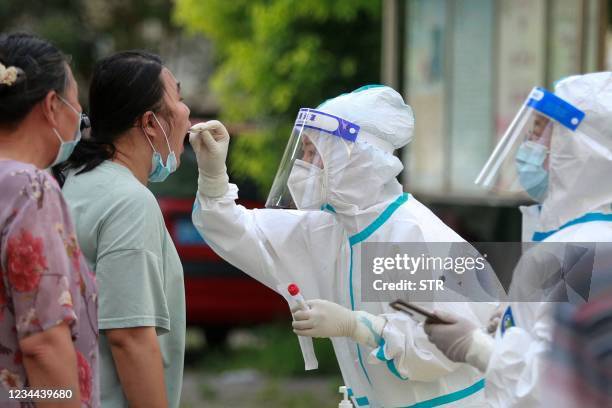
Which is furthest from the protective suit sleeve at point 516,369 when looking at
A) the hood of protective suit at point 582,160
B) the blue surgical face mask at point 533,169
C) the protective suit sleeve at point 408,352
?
the blue surgical face mask at point 533,169

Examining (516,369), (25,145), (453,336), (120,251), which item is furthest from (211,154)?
(516,369)

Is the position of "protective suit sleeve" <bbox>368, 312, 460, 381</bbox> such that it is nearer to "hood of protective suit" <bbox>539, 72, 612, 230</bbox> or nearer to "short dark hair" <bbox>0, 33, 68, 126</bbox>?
"hood of protective suit" <bbox>539, 72, 612, 230</bbox>

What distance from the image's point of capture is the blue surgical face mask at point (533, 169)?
3.71 m

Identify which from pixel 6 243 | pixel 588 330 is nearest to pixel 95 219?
pixel 6 243

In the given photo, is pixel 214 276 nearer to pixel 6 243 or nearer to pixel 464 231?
pixel 464 231

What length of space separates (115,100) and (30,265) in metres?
0.84

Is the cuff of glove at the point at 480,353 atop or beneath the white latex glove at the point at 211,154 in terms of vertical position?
beneath

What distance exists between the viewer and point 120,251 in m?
2.79

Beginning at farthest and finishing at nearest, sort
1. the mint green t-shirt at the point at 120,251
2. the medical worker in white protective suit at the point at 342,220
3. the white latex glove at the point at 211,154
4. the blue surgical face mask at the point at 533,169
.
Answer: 1. the blue surgical face mask at the point at 533,169
2. the white latex glove at the point at 211,154
3. the medical worker in white protective suit at the point at 342,220
4. the mint green t-shirt at the point at 120,251

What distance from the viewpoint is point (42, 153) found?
8.20 ft

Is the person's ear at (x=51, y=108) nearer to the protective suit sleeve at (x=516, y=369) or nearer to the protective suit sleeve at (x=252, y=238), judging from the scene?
the protective suit sleeve at (x=252, y=238)

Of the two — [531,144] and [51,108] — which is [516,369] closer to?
[51,108]

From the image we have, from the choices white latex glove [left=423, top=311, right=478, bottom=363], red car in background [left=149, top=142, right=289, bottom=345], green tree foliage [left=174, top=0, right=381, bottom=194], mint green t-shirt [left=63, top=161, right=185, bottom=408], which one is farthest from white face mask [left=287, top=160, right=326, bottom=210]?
red car in background [left=149, top=142, right=289, bottom=345]

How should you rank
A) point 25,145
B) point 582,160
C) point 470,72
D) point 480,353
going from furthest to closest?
1. point 470,72
2. point 582,160
3. point 480,353
4. point 25,145
